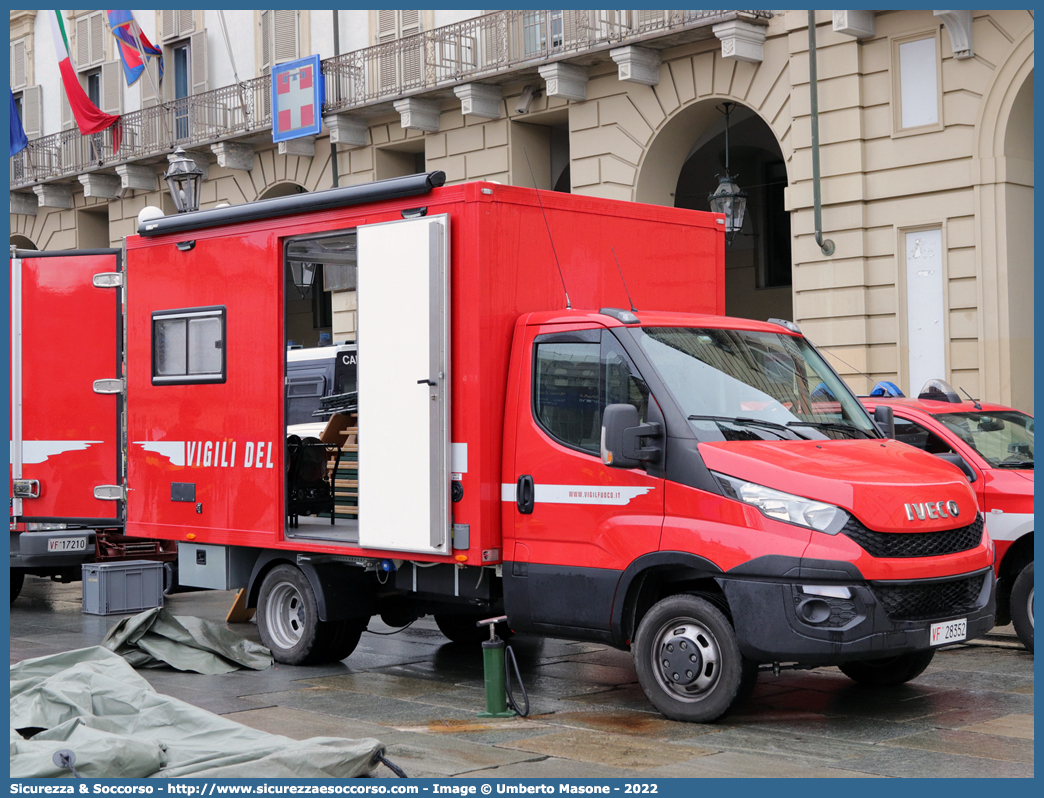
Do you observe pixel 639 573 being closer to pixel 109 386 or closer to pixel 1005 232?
pixel 109 386

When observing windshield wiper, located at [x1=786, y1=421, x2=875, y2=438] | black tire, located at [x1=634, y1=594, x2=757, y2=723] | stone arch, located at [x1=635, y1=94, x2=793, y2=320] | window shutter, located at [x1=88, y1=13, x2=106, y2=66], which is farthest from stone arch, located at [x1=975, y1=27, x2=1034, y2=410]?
window shutter, located at [x1=88, y1=13, x2=106, y2=66]

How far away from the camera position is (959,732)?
7312 mm

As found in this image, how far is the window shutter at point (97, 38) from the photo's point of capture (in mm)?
31594

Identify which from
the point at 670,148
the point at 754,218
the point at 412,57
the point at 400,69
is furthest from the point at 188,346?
the point at 754,218

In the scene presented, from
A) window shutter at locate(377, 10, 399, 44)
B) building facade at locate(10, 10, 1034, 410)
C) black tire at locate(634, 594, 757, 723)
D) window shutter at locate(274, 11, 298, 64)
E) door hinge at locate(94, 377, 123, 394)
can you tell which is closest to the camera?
black tire at locate(634, 594, 757, 723)

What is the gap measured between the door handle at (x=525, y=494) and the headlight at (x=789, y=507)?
139 cm

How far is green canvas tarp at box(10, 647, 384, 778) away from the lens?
19.5 feet

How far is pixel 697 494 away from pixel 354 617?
327 cm

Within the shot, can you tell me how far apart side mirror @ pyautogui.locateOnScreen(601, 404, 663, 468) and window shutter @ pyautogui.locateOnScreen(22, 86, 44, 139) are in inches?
1184

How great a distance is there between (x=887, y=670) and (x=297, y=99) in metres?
19.5

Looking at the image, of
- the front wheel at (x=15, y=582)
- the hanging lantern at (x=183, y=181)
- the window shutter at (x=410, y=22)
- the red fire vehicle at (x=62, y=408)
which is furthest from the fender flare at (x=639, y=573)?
the window shutter at (x=410, y=22)

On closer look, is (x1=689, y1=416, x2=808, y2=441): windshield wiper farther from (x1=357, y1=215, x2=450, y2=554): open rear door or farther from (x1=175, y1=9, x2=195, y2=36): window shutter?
(x1=175, y1=9, x2=195, y2=36): window shutter

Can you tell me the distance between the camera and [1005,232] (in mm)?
16531

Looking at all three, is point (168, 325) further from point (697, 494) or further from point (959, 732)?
point (959, 732)
